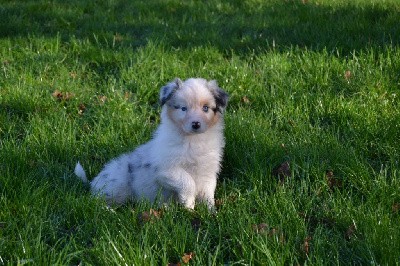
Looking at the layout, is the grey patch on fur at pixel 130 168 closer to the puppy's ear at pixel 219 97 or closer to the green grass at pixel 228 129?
the green grass at pixel 228 129

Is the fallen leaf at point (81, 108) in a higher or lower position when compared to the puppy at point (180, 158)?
lower

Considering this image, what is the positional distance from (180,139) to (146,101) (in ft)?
5.88

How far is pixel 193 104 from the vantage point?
3756 mm

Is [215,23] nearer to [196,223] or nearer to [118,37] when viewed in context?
[118,37]

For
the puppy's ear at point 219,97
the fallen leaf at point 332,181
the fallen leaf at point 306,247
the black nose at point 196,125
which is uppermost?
the puppy's ear at point 219,97

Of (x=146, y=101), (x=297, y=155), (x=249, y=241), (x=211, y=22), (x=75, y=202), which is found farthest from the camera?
(x=211, y=22)

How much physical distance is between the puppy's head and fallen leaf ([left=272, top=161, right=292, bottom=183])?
576 millimetres

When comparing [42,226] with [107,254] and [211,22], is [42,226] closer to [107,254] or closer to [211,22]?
[107,254]

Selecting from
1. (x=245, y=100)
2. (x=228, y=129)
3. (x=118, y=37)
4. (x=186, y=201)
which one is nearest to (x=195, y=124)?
(x=186, y=201)

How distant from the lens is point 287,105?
200 inches

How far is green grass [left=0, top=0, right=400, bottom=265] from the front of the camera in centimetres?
304

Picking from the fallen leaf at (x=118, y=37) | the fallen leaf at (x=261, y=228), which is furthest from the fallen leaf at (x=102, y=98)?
the fallen leaf at (x=261, y=228)

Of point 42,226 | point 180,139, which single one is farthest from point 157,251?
point 180,139

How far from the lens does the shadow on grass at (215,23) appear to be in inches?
271
